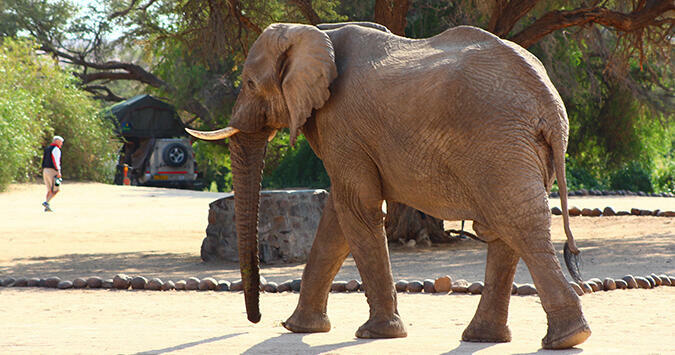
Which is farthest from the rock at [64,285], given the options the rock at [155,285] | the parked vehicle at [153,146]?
the parked vehicle at [153,146]

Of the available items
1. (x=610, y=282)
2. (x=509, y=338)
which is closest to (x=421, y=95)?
(x=509, y=338)

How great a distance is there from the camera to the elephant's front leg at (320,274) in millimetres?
5684

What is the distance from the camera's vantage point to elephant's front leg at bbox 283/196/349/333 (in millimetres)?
5684

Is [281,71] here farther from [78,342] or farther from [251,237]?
[78,342]

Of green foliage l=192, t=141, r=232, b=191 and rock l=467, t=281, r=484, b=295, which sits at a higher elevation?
green foliage l=192, t=141, r=232, b=191

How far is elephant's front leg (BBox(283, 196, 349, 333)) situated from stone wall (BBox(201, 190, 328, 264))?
4.59 meters

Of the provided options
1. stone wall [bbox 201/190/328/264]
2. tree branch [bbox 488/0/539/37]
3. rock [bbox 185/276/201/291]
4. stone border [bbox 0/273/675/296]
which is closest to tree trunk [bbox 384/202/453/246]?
stone wall [bbox 201/190/328/264]

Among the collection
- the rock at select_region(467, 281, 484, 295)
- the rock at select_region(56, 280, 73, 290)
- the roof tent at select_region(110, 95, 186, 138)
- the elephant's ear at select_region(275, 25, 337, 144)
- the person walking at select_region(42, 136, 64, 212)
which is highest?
the roof tent at select_region(110, 95, 186, 138)

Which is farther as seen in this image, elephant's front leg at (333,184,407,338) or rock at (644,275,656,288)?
rock at (644,275,656,288)

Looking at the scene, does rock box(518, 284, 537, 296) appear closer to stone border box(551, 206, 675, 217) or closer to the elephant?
the elephant

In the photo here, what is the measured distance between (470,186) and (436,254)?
705 centimetres

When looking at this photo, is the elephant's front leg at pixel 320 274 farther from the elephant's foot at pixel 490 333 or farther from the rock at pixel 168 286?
the rock at pixel 168 286

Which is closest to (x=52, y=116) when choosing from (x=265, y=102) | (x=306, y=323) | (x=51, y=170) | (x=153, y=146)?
(x=153, y=146)

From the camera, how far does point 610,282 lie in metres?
7.90
